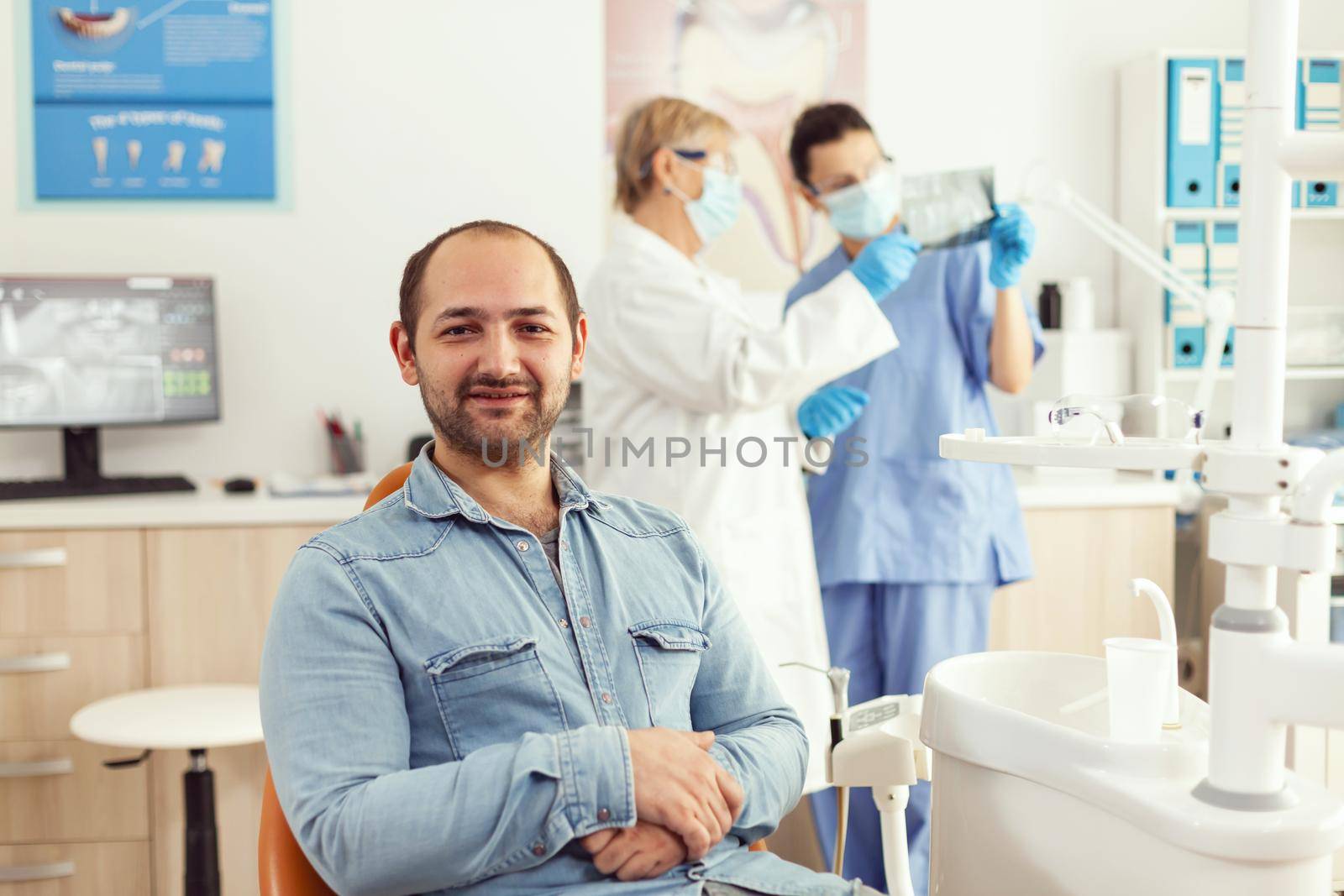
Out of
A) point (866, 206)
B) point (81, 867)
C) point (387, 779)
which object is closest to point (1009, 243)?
point (866, 206)

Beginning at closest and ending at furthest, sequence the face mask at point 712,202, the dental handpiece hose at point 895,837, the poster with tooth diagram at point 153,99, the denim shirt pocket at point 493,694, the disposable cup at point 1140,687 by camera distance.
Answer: the disposable cup at point 1140,687 < the denim shirt pocket at point 493,694 < the dental handpiece hose at point 895,837 < the face mask at point 712,202 < the poster with tooth diagram at point 153,99

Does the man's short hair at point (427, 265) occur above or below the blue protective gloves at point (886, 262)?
below

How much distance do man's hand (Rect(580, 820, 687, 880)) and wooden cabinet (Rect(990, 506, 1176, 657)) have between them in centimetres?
165

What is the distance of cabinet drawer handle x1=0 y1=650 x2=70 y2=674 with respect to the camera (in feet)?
7.27

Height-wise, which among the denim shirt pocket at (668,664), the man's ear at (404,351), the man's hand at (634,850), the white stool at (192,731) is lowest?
the white stool at (192,731)

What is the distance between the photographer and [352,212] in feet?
8.89

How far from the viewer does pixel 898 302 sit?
212 cm

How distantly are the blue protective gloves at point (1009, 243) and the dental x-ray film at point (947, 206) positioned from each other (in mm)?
21

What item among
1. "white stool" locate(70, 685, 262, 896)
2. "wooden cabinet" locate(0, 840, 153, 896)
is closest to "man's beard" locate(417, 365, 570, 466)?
"white stool" locate(70, 685, 262, 896)

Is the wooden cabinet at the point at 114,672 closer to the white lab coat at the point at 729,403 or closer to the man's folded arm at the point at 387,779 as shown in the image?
the white lab coat at the point at 729,403

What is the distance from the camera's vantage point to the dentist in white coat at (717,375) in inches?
74.0

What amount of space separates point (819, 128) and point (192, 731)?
1.44 meters

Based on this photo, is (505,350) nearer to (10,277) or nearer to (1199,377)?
(10,277)

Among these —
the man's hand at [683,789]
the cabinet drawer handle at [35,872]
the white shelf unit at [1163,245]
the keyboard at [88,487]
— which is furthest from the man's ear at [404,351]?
the white shelf unit at [1163,245]
